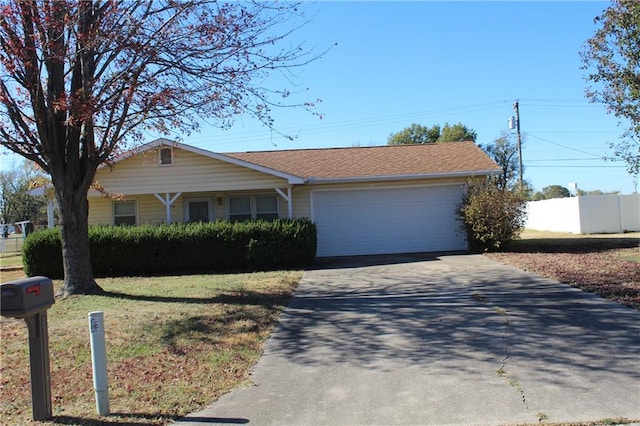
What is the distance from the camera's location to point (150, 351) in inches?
263

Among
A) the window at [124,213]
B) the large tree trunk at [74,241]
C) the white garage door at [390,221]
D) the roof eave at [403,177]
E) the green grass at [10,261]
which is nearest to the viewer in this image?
the large tree trunk at [74,241]

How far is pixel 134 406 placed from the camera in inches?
193

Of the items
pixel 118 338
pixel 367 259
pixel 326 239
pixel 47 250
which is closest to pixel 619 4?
pixel 367 259

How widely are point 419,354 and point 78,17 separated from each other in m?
8.14

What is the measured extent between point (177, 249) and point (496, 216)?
948cm

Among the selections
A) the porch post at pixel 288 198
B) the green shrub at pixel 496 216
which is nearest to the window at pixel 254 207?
the porch post at pixel 288 198

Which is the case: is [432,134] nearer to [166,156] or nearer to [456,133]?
[456,133]

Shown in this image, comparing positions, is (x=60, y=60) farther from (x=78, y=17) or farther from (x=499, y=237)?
(x=499, y=237)

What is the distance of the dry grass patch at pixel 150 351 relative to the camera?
16.3 feet

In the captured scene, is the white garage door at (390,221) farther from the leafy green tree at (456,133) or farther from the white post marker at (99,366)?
the leafy green tree at (456,133)

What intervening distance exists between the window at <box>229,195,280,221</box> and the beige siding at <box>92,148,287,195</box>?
4.99 feet

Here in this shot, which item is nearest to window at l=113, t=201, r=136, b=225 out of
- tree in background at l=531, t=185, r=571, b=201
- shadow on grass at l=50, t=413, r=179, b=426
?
shadow on grass at l=50, t=413, r=179, b=426

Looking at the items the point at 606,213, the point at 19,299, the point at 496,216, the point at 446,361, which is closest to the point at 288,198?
the point at 496,216

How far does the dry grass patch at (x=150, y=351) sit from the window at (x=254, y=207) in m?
7.31
